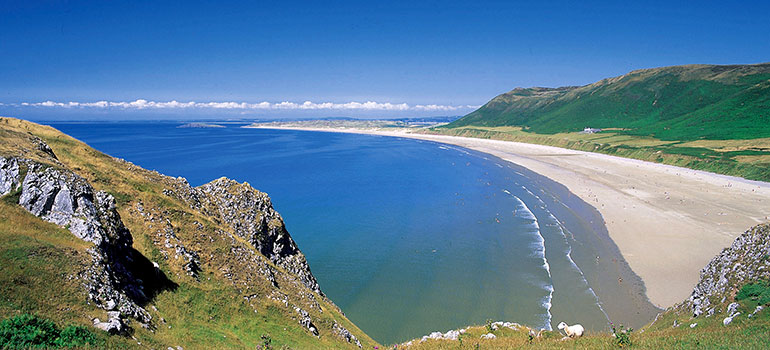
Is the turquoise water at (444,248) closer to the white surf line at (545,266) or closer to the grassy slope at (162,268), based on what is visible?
the white surf line at (545,266)

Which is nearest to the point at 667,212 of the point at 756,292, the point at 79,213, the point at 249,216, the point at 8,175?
the point at 756,292

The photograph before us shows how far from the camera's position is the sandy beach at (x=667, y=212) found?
150 feet

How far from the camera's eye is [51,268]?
48.4 feet

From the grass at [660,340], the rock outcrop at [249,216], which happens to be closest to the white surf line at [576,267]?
the grass at [660,340]

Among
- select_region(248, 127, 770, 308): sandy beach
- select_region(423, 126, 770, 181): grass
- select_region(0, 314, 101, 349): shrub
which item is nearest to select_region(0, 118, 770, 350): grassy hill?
select_region(0, 314, 101, 349): shrub

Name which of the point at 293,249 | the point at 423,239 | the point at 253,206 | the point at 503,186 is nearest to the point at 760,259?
the point at 293,249

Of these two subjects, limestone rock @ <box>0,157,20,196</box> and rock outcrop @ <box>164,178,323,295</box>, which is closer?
limestone rock @ <box>0,157,20,196</box>

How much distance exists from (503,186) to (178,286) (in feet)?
311

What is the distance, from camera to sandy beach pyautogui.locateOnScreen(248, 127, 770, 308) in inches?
1800

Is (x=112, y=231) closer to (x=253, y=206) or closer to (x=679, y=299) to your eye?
(x=253, y=206)

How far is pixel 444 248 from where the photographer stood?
186 ft

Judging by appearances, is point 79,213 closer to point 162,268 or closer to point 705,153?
point 162,268

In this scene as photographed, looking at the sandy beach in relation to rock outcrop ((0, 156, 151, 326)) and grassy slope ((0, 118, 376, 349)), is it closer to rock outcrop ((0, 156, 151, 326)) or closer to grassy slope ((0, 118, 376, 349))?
grassy slope ((0, 118, 376, 349))

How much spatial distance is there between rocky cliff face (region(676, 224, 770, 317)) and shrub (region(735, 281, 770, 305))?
0.62m
